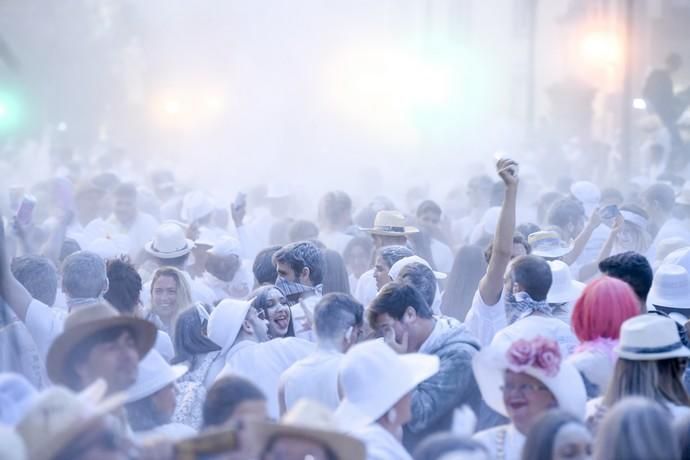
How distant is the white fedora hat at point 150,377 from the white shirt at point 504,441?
1.24 m

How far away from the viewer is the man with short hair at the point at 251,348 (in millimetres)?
5852

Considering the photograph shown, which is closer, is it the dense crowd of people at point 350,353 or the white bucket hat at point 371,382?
the dense crowd of people at point 350,353

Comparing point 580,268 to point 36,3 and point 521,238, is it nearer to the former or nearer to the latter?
point 521,238

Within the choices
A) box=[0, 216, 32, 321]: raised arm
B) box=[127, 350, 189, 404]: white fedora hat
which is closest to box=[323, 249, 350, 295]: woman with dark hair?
box=[0, 216, 32, 321]: raised arm

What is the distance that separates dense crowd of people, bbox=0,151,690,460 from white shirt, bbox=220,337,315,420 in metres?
0.01

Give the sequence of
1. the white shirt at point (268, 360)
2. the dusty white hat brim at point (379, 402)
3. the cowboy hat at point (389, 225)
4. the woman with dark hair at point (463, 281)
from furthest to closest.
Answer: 1. the cowboy hat at point (389, 225)
2. the woman with dark hair at point (463, 281)
3. the white shirt at point (268, 360)
4. the dusty white hat brim at point (379, 402)

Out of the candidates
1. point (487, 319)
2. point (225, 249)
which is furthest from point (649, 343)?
point (225, 249)

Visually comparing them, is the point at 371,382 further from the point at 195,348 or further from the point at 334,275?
the point at 334,275

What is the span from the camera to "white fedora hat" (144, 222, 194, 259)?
8.30 meters

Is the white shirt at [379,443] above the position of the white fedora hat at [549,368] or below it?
below

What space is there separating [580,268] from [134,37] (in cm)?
4013

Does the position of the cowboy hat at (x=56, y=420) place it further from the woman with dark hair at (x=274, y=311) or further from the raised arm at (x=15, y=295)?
the raised arm at (x=15, y=295)

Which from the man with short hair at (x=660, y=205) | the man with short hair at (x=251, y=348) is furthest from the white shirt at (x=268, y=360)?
the man with short hair at (x=660, y=205)

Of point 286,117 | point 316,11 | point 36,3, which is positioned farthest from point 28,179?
point 316,11
